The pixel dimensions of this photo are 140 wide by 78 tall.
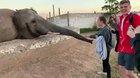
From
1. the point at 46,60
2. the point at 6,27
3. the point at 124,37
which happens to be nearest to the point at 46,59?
the point at 46,60

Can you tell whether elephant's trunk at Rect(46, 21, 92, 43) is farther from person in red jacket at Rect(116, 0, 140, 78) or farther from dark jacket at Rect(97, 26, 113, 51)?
person in red jacket at Rect(116, 0, 140, 78)

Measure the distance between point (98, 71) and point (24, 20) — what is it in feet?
7.93

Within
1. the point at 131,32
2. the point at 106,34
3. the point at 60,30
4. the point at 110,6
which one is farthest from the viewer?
the point at 110,6

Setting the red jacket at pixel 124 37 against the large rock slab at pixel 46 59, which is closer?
the red jacket at pixel 124 37

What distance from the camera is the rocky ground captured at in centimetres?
874

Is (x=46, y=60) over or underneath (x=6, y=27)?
underneath

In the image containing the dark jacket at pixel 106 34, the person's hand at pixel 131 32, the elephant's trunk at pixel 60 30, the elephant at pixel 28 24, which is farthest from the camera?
the elephant's trunk at pixel 60 30

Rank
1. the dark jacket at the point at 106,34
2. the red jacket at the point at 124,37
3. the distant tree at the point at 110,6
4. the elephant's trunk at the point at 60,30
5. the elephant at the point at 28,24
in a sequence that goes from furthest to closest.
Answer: the distant tree at the point at 110,6
the elephant's trunk at the point at 60,30
the elephant at the point at 28,24
the dark jacket at the point at 106,34
the red jacket at the point at 124,37

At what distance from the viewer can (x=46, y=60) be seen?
1069 cm

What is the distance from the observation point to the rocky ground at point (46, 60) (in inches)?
344

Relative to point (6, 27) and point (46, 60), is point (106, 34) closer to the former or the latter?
point (46, 60)

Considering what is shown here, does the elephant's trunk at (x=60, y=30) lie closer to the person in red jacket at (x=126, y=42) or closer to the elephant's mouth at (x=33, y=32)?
the elephant's mouth at (x=33, y=32)

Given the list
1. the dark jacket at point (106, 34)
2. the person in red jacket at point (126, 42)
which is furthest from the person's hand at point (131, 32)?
the dark jacket at point (106, 34)

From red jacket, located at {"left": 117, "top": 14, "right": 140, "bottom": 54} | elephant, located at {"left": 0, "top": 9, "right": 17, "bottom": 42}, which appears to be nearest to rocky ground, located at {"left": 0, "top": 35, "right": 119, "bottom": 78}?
elephant, located at {"left": 0, "top": 9, "right": 17, "bottom": 42}
